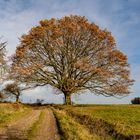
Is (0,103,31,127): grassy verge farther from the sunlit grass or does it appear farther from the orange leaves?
the orange leaves

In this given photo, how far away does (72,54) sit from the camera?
62.0 m

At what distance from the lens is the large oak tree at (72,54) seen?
2389 inches

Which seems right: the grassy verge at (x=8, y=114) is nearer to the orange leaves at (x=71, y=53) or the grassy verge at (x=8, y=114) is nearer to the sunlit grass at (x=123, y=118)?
the sunlit grass at (x=123, y=118)

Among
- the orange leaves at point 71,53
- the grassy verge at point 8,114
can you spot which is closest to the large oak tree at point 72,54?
the orange leaves at point 71,53

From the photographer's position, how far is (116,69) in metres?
61.2

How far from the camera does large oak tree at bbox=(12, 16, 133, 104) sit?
199 ft

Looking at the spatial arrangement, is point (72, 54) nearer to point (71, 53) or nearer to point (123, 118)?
point (71, 53)

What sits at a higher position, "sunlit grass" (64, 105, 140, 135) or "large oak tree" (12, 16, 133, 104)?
"large oak tree" (12, 16, 133, 104)

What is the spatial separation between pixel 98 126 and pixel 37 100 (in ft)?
165

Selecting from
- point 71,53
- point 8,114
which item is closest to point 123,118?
point 8,114

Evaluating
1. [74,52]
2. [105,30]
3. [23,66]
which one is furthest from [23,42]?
[105,30]

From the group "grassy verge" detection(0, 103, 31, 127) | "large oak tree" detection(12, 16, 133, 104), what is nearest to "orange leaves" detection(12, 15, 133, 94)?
"large oak tree" detection(12, 16, 133, 104)

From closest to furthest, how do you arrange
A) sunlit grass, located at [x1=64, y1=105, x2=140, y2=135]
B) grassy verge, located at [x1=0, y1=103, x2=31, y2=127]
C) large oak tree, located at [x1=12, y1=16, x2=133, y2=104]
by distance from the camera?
sunlit grass, located at [x1=64, y1=105, x2=140, y2=135]
grassy verge, located at [x1=0, y1=103, x2=31, y2=127]
large oak tree, located at [x1=12, y1=16, x2=133, y2=104]

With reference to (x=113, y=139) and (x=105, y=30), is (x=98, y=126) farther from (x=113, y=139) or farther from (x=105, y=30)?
(x=105, y=30)
